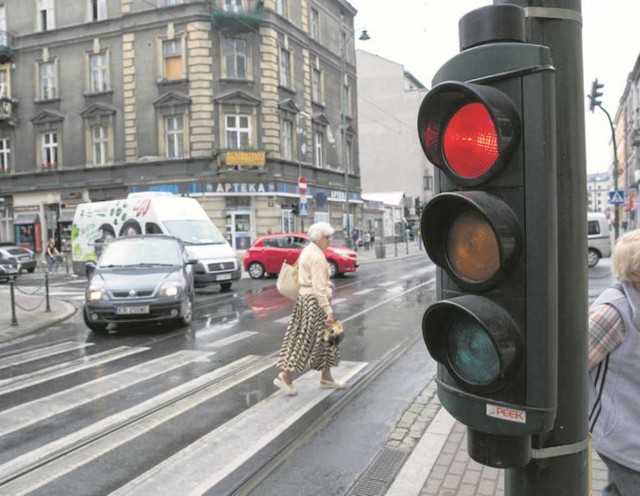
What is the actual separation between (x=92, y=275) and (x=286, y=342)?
5813mm

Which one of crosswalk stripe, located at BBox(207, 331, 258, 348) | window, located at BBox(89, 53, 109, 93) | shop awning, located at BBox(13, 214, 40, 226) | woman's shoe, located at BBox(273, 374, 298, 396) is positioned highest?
window, located at BBox(89, 53, 109, 93)

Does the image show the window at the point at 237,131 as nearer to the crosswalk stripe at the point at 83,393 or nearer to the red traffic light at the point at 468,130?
the crosswalk stripe at the point at 83,393

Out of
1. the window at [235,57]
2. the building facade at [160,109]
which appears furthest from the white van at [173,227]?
the window at [235,57]

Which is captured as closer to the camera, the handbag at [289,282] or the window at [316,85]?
the handbag at [289,282]

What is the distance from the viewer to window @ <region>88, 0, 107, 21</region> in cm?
3247

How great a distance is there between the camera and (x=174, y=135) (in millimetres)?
31141

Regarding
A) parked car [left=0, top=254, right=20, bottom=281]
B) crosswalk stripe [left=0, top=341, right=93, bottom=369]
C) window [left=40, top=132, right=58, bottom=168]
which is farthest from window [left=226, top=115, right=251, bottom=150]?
crosswalk stripe [left=0, top=341, right=93, bottom=369]

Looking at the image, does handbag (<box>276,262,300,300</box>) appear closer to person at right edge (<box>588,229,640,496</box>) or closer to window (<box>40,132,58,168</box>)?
person at right edge (<box>588,229,640,496</box>)

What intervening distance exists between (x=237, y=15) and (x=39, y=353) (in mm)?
25277

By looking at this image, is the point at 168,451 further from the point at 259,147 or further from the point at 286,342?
the point at 259,147

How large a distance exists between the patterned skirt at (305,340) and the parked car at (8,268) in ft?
77.7

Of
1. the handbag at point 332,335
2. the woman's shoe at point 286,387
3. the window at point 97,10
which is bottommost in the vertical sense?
the woman's shoe at point 286,387

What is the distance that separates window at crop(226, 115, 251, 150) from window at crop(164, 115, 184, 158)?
2.46 meters

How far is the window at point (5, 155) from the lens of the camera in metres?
35.4
